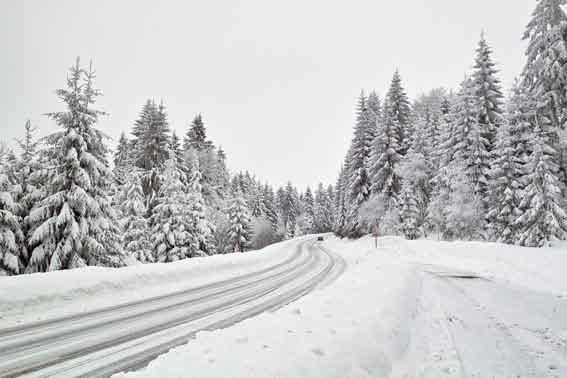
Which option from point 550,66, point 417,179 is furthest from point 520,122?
point 417,179

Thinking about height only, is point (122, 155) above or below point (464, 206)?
above

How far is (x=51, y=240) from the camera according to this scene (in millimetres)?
11906

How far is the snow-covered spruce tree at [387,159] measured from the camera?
102 feet

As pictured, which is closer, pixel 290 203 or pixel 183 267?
pixel 183 267

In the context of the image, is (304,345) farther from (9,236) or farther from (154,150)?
(154,150)

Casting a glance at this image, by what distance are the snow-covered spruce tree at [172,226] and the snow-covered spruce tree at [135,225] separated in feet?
2.09

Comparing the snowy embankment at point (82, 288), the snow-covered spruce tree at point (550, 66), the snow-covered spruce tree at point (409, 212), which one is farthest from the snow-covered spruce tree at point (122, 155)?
the snow-covered spruce tree at point (550, 66)

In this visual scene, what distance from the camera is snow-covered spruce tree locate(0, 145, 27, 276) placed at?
1065 cm

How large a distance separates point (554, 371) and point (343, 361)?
11.5 feet

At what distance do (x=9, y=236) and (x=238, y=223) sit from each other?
24.6 m

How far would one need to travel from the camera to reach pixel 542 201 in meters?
15.9

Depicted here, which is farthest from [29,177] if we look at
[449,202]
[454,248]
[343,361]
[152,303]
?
[449,202]

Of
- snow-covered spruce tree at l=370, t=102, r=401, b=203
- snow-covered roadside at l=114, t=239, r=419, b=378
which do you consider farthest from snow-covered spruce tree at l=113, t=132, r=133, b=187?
snow-covered roadside at l=114, t=239, r=419, b=378

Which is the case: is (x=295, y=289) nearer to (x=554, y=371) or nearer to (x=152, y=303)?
(x=152, y=303)
